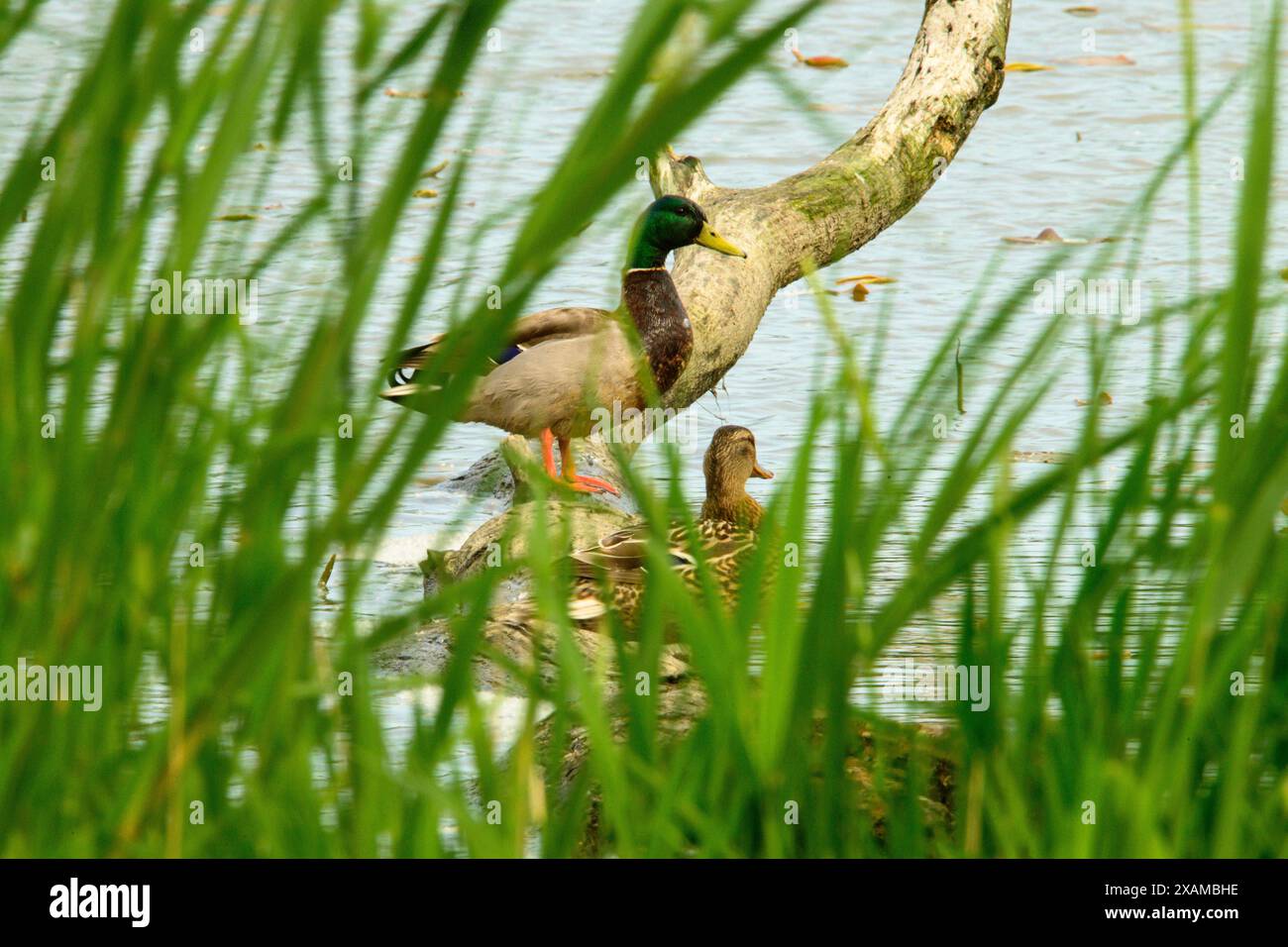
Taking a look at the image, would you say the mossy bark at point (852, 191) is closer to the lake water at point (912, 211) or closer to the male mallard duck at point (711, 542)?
the lake water at point (912, 211)

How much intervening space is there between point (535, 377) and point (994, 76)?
105 inches

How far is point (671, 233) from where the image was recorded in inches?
290

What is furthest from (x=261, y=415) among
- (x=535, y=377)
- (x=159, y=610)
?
(x=535, y=377)

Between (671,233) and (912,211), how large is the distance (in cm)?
185

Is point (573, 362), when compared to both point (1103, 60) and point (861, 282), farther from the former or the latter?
point (1103, 60)

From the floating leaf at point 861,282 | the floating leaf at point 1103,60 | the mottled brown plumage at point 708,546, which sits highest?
the floating leaf at point 1103,60

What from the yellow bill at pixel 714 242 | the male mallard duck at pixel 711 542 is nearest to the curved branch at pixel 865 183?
the yellow bill at pixel 714 242

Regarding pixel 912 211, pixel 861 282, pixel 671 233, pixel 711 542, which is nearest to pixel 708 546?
pixel 711 542

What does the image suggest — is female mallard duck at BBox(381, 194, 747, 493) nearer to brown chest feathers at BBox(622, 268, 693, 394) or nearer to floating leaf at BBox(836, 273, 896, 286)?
brown chest feathers at BBox(622, 268, 693, 394)

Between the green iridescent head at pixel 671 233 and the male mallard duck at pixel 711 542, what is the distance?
5.27 feet

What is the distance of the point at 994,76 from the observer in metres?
7.99

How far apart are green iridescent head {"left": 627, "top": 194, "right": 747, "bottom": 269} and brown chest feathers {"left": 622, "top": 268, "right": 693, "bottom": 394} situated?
0.15 metres

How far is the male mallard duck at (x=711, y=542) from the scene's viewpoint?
5000mm
